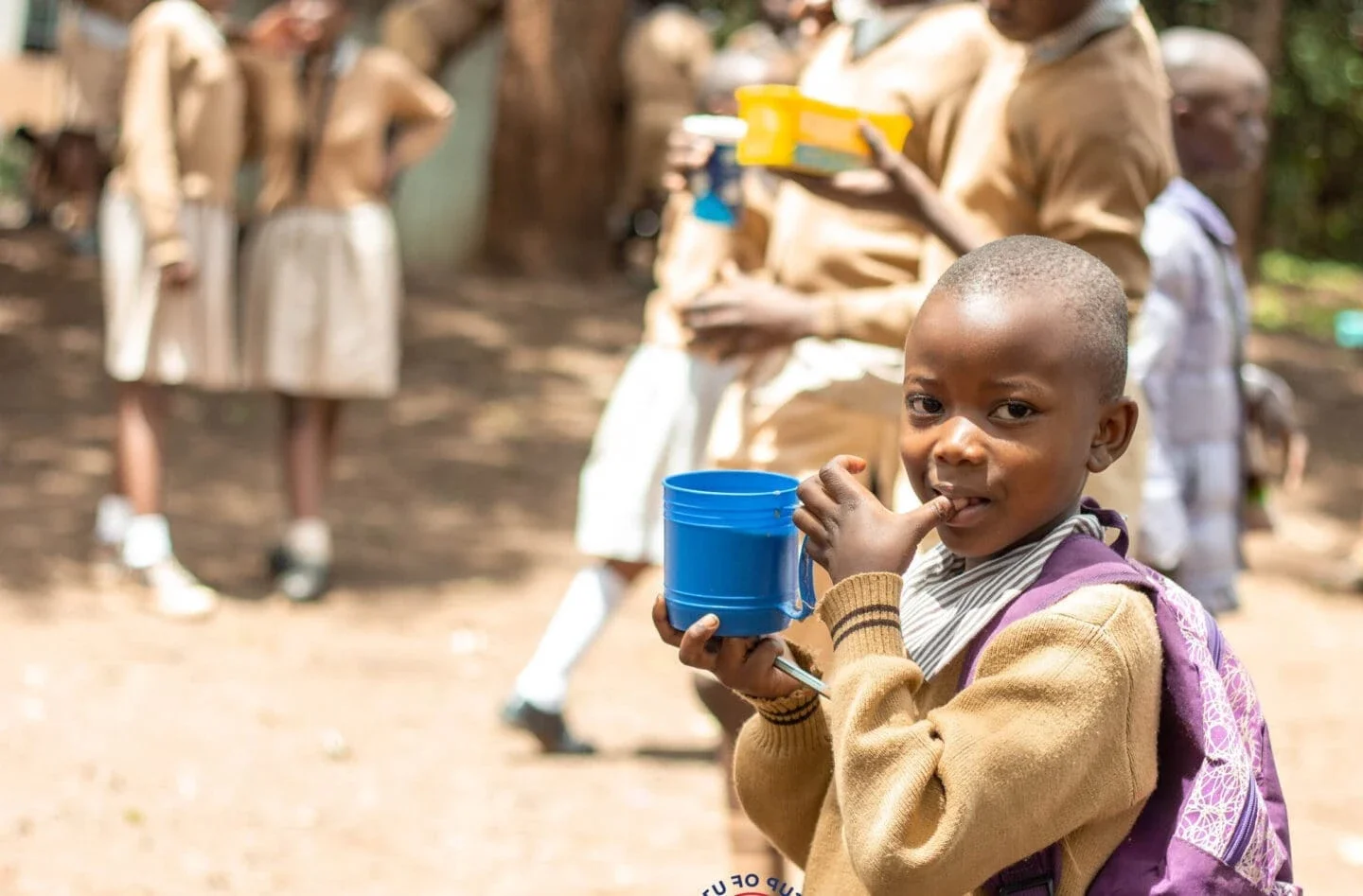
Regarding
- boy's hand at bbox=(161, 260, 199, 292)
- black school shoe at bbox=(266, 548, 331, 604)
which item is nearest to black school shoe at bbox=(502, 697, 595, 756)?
black school shoe at bbox=(266, 548, 331, 604)

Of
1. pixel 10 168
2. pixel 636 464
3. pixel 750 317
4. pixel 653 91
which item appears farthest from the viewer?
pixel 10 168

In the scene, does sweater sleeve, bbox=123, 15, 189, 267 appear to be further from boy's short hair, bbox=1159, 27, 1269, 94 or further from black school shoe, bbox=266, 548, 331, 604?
boy's short hair, bbox=1159, 27, 1269, 94

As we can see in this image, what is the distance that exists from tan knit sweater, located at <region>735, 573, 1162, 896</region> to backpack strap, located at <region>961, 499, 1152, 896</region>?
22 millimetres

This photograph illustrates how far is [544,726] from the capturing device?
5.13 metres

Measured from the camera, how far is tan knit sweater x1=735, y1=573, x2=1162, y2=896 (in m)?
1.74

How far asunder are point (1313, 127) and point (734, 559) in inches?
542

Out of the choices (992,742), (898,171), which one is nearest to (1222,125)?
(898,171)

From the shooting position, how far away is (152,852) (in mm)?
4344

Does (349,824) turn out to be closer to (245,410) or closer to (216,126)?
(216,126)

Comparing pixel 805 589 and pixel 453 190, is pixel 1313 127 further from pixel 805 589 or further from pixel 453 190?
pixel 805 589

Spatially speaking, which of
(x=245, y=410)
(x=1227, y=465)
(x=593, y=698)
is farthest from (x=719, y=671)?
(x=245, y=410)

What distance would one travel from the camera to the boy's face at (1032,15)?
2.84 m

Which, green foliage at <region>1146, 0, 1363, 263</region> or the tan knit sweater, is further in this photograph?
green foliage at <region>1146, 0, 1363, 263</region>

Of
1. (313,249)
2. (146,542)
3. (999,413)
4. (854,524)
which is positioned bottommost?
(146,542)
